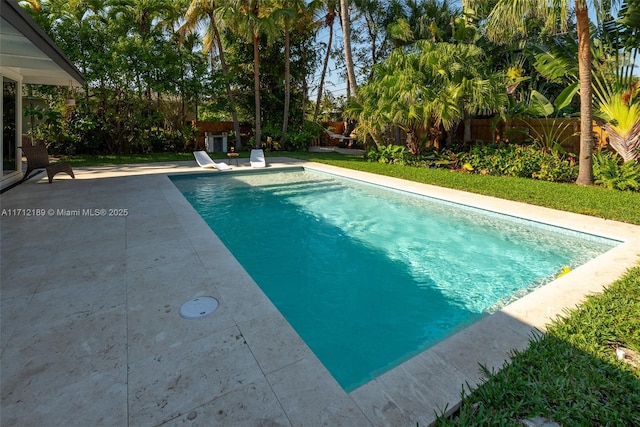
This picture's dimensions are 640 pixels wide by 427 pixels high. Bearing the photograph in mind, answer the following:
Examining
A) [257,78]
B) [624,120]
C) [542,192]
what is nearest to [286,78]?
[257,78]

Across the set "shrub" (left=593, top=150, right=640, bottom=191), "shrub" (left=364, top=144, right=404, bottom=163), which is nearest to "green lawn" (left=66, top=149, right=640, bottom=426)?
"shrub" (left=593, top=150, right=640, bottom=191)

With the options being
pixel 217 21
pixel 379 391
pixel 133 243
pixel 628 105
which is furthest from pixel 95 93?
pixel 628 105

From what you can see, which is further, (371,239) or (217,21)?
(217,21)

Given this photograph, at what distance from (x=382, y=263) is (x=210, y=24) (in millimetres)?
18672

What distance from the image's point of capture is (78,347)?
2.68m

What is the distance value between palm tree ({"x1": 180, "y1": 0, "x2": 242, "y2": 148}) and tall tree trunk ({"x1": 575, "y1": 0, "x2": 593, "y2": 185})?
1485 cm

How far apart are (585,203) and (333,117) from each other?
24.8 m

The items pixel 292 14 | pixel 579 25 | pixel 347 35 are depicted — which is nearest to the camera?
pixel 579 25

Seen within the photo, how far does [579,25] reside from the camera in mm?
8516

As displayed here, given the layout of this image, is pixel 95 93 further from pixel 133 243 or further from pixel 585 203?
pixel 585 203

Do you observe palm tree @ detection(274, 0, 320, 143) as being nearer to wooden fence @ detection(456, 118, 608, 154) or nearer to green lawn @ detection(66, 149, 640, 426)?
wooden fence @ detection(456, 118, 608, 154)

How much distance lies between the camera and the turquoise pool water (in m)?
3.63

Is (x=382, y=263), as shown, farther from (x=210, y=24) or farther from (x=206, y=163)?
(x=210, y=24)

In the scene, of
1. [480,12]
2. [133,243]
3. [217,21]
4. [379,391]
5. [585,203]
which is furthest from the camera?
[217,21]
